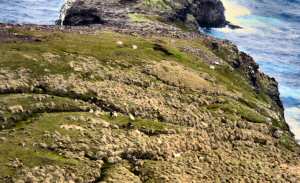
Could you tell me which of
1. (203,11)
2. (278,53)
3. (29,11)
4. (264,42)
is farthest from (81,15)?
(264,42)

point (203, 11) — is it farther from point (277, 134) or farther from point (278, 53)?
point (277, 134)

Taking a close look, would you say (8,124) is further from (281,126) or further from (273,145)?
(281,126)

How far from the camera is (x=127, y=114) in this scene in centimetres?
6044

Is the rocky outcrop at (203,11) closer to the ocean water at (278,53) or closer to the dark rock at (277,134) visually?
the ocean water at (278,53)

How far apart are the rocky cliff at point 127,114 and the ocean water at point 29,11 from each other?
57.1 metres

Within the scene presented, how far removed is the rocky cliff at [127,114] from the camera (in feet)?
162

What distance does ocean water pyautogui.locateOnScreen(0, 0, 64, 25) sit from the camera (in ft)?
477

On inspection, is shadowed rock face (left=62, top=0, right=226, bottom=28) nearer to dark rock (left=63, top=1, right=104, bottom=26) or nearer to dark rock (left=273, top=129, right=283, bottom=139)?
dark rock (left=63, top=1, right=104, bottom=26)

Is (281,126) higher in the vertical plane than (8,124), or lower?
→ lower

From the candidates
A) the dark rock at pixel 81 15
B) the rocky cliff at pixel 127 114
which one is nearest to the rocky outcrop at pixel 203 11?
the dark rock at pixel 81 15

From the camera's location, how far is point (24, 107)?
55.2 m

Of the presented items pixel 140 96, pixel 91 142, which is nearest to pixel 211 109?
pixel 140 96

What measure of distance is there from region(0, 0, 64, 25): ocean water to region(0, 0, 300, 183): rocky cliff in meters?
57.1

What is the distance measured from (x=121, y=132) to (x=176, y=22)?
76.4 m
